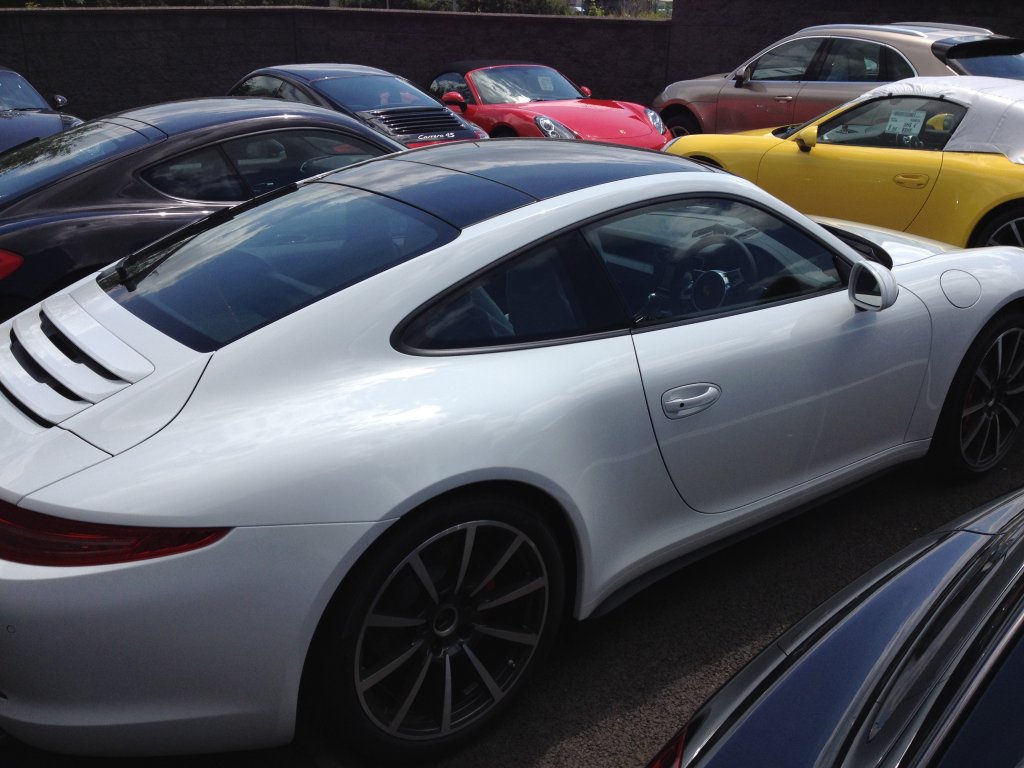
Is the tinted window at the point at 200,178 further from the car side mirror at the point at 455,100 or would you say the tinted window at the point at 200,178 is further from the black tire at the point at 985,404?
the car side mirror at the point at 455,100

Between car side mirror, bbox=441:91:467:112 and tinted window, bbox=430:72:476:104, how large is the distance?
0.21 meters

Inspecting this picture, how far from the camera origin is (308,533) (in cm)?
221

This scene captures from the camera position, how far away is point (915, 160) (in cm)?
614

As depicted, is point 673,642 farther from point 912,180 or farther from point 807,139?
point 807,139

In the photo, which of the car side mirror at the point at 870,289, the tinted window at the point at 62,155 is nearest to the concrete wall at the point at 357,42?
the tinted window at the point at 62,155

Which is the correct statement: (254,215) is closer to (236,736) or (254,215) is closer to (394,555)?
(394,555)

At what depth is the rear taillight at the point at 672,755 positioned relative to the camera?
181cm

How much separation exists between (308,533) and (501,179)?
143 centimetres

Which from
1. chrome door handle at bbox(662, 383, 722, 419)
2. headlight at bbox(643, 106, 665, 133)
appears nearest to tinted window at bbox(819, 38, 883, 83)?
headlight at bbox(643, 106, 665, 133)

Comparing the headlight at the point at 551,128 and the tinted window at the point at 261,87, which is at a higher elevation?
the tinted window at the point at 261,87

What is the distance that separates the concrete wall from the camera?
53.7 ft

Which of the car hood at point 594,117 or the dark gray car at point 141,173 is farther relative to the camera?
the car hood at point 594,117

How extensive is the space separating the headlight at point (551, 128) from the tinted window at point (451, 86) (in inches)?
49.6

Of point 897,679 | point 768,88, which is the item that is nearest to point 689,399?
point 897,679
